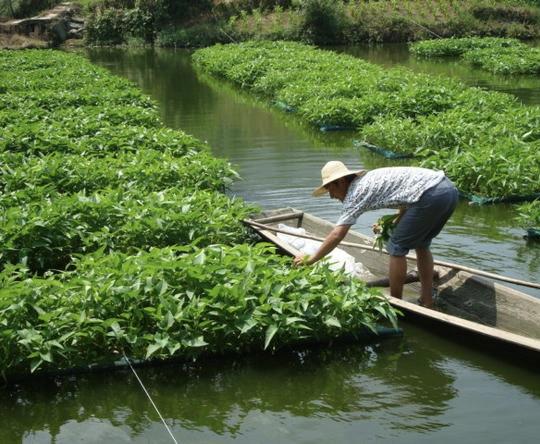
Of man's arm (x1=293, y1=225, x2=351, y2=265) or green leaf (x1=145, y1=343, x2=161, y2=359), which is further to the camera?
man's arm (x1=293, y1=225, x2=351, y2=265)

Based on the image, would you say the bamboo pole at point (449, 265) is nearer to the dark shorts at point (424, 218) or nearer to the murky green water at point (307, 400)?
the dark shorts at point (424, 218)

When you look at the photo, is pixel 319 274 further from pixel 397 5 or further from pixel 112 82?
pixel 397 5

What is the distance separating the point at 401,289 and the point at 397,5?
40.7 meters

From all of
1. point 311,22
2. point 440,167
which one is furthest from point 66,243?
point 311,22

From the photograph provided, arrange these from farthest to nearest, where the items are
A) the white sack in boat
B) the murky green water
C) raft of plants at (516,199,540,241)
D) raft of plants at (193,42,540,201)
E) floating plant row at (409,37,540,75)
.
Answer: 1. floating plant row at (409,37,540,75)
2. raft of plants at (193,42,540,201)
3. raft of plants at (516,199,540,241)
4. the white sack in boat
5. the murky green water

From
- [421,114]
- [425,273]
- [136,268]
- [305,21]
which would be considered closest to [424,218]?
[425,273]

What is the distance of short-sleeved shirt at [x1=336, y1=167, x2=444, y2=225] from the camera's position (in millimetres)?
7359

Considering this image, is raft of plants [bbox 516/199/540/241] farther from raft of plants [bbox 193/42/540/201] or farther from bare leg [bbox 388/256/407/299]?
bare leg [bbox 388/256/407/299]

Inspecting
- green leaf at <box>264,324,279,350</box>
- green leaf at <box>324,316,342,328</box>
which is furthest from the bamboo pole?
green leaf at <box>264,324,279,350</box>

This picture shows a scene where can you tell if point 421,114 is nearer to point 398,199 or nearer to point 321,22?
point 398,199

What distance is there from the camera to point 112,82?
22.8 meters

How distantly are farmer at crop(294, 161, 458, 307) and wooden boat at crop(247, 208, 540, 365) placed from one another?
56 centimetres

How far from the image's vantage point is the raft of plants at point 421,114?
12.3 m

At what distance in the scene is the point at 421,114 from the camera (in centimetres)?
1741
